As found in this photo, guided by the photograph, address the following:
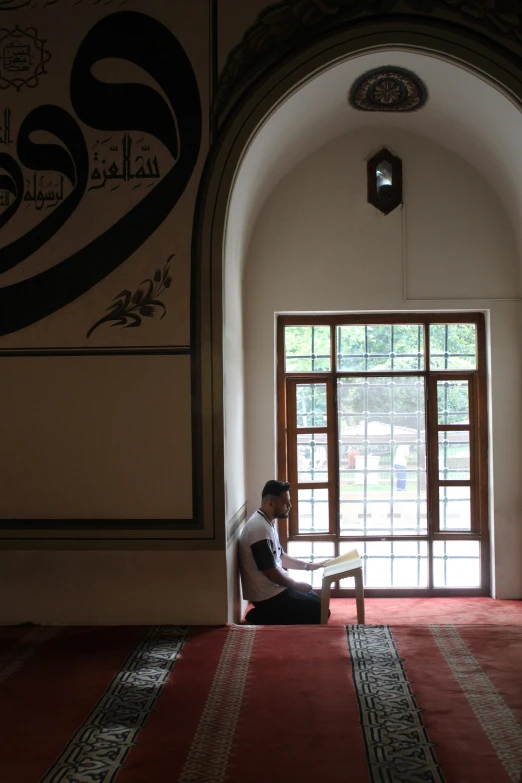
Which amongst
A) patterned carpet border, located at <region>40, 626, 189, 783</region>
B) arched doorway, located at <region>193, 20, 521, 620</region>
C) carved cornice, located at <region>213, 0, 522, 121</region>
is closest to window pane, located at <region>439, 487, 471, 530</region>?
arched doorway, located at <region>193, 20, 521, 620</region>

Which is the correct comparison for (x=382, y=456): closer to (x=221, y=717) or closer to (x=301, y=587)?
(x=301, y=587)

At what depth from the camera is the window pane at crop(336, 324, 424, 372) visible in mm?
5832

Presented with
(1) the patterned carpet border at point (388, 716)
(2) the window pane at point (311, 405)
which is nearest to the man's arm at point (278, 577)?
(1) the patterned carpet border at point (388, 716)

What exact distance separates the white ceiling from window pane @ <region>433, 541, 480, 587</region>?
92.6 inches

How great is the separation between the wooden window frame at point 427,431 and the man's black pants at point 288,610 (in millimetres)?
1180

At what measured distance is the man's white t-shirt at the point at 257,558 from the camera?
4543 millimetres

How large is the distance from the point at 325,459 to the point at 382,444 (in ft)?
1.50

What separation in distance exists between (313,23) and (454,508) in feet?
11.7

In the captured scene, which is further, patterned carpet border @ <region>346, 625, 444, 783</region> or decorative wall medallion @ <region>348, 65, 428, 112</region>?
decorative wall medallion @ <region>348, 65, 428, 112</region>

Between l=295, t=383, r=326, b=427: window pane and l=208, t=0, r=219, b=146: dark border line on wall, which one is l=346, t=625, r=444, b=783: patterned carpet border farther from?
l=208, t=0, r=219, b=146: dark border line on wall

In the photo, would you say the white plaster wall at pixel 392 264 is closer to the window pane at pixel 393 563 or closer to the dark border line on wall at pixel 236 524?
the dark border line on wall at pixel 236 524

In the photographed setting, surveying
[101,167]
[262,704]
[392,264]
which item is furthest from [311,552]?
Result: [101,167]

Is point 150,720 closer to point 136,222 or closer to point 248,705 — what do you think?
point 248,705

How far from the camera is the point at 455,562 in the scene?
227 inches
